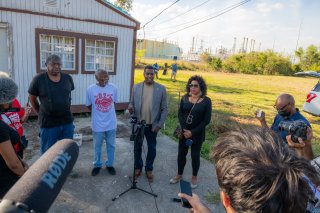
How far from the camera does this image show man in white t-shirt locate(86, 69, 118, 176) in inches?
157

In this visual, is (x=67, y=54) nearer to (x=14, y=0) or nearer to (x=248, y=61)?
(x=14, y=0)

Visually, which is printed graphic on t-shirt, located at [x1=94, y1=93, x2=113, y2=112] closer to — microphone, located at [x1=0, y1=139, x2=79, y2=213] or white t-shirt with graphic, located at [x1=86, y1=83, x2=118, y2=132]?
white t-shirt with graphic, located at [x1=86, y1=83, x2=118, y2=132]

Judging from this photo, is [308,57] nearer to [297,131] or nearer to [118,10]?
[118,10]

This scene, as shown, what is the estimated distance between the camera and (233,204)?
93cm

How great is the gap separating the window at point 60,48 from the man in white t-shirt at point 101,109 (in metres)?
3.97

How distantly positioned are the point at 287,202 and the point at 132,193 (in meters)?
3.18

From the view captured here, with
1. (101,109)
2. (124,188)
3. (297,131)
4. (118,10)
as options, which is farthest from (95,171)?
(118,10)

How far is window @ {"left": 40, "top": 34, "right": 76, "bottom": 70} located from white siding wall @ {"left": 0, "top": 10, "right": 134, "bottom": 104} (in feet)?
0.78

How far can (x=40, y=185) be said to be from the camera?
76cm

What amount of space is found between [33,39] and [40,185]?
7.15 m

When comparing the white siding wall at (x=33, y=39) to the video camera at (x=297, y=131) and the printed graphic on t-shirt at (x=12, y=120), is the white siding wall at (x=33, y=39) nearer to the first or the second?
the printed graphic on t-shirt at (x=12, y=120)

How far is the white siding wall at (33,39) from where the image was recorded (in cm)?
657

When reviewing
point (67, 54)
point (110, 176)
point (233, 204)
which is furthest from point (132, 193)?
point (67, 54)

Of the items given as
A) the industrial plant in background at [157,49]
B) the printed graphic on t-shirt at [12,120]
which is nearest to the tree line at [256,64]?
the industrial plant in background at [157,49]
